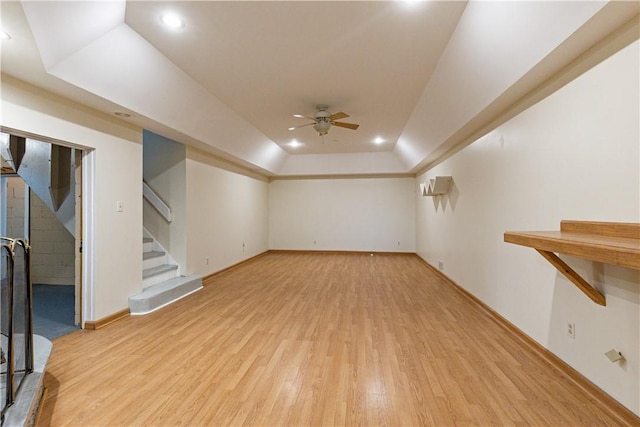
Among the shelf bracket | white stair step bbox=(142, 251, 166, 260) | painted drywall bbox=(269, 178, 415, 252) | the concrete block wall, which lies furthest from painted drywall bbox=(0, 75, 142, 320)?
painted drywall bbox=(269, 178, 415, 252)

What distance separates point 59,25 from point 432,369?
3768mm

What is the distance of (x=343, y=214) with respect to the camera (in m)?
8.57

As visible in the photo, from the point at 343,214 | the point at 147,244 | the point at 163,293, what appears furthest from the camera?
the point at 343,214

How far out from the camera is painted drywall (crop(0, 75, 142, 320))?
2.52m

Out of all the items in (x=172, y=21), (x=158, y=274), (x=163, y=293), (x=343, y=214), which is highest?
(x=172, y=21)

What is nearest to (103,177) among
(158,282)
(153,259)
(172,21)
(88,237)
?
(88,237)

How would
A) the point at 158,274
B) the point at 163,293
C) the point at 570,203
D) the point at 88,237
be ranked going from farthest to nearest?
the point at 158,274 → the point at 163,293 → the point at 88,237 → the point at 570,203

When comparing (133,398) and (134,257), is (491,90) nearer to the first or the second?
(133,398)

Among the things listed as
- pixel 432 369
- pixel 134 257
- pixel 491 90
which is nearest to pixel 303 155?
pixel 134 257

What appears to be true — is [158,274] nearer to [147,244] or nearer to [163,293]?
[163,293]

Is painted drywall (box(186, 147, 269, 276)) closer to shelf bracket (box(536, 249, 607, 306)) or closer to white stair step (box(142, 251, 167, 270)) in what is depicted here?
white stair step (box(142, 251, 167, 270))

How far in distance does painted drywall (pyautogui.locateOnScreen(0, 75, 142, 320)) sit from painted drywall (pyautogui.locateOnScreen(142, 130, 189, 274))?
97 cm

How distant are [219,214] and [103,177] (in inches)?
104

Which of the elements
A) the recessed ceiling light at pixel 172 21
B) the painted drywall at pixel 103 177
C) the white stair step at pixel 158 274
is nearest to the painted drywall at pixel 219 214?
the white stair step at pixel 158 274
